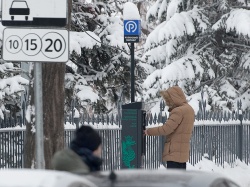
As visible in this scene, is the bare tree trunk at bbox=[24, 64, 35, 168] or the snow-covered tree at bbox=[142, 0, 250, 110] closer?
the bare tree trunk at bbox=[24, 64, 35, 168]

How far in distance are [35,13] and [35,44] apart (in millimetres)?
328

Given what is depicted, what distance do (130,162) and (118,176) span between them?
7.18 m

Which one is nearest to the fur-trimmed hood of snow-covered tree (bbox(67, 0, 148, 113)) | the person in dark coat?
the person in dark coat

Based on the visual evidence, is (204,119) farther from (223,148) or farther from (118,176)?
(118,176)

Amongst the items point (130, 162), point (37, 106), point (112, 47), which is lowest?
point (130, 162)

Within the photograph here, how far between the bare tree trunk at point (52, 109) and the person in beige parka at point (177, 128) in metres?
2.01

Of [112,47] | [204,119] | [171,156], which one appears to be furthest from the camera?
[112,47]

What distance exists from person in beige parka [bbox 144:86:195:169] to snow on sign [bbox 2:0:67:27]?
14.2ft

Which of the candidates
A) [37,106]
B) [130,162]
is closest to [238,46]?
[130,162]

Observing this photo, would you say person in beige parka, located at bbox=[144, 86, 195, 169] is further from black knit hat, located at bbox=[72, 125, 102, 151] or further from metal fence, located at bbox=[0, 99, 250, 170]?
black knit hat, located at bbox=[72, 125, 102, 151]

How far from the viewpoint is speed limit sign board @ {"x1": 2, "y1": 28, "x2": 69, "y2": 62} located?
8445 mm

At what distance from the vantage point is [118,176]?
6707 mm

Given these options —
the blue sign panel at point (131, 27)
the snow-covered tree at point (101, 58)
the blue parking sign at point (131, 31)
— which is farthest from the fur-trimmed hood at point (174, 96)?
the snow-covered tree at point (101, 58)

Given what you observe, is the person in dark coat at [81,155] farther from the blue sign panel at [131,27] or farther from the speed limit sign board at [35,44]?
the blue sign panel at [131,27]
